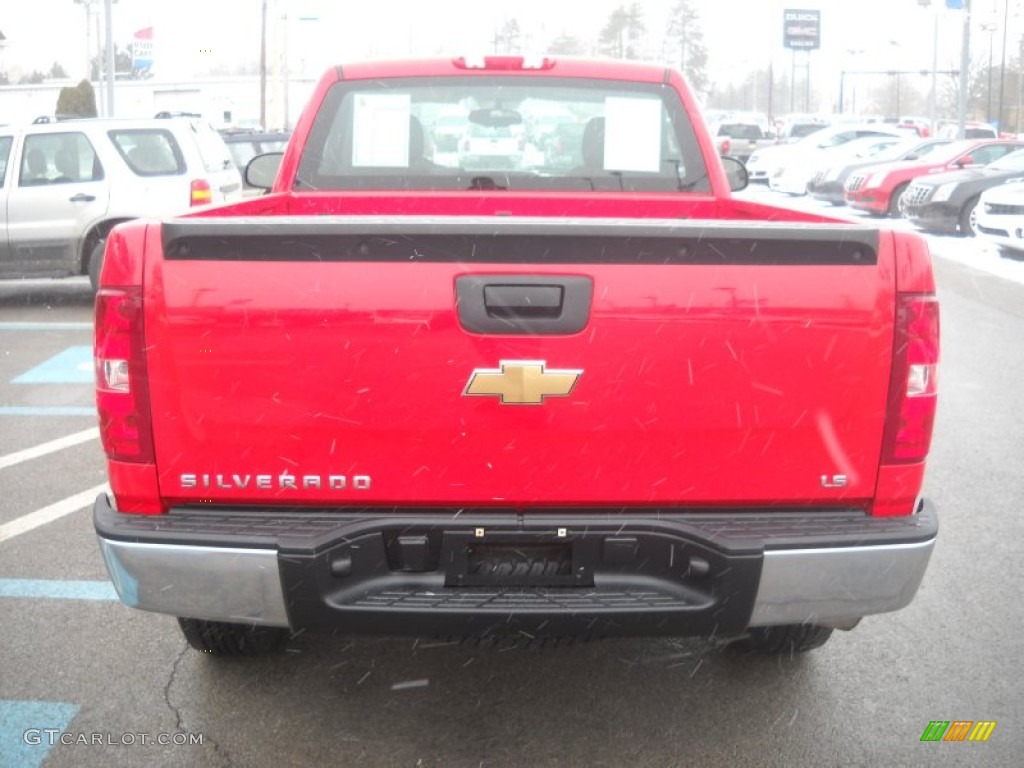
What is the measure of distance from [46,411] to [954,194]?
15097 millimetres

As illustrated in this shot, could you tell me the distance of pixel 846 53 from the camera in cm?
8900

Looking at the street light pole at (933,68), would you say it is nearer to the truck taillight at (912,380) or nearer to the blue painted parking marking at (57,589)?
the blue painted parking marking at (57,589)

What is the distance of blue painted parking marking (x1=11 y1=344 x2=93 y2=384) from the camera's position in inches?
358

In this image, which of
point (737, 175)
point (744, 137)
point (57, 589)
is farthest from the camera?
point (744, 137)

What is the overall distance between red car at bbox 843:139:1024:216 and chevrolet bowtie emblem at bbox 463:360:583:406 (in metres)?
20.3

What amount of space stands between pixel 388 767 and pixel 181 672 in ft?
3.17

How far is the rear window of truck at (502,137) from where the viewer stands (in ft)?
15.9

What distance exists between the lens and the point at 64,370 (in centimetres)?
947

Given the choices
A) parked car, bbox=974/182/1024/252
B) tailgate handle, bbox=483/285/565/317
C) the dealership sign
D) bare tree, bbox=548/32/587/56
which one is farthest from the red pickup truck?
the dealership sign

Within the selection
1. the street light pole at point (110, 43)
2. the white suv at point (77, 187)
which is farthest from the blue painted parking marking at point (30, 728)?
the street light pole at point (110, 43)

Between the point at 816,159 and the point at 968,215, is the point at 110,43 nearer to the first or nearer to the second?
the point at 816,159

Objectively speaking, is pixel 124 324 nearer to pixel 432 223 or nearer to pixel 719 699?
pixel 432 223

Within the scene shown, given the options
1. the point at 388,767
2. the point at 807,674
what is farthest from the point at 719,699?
the point at 388,767

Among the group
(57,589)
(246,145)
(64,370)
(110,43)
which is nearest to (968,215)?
(246,145)
